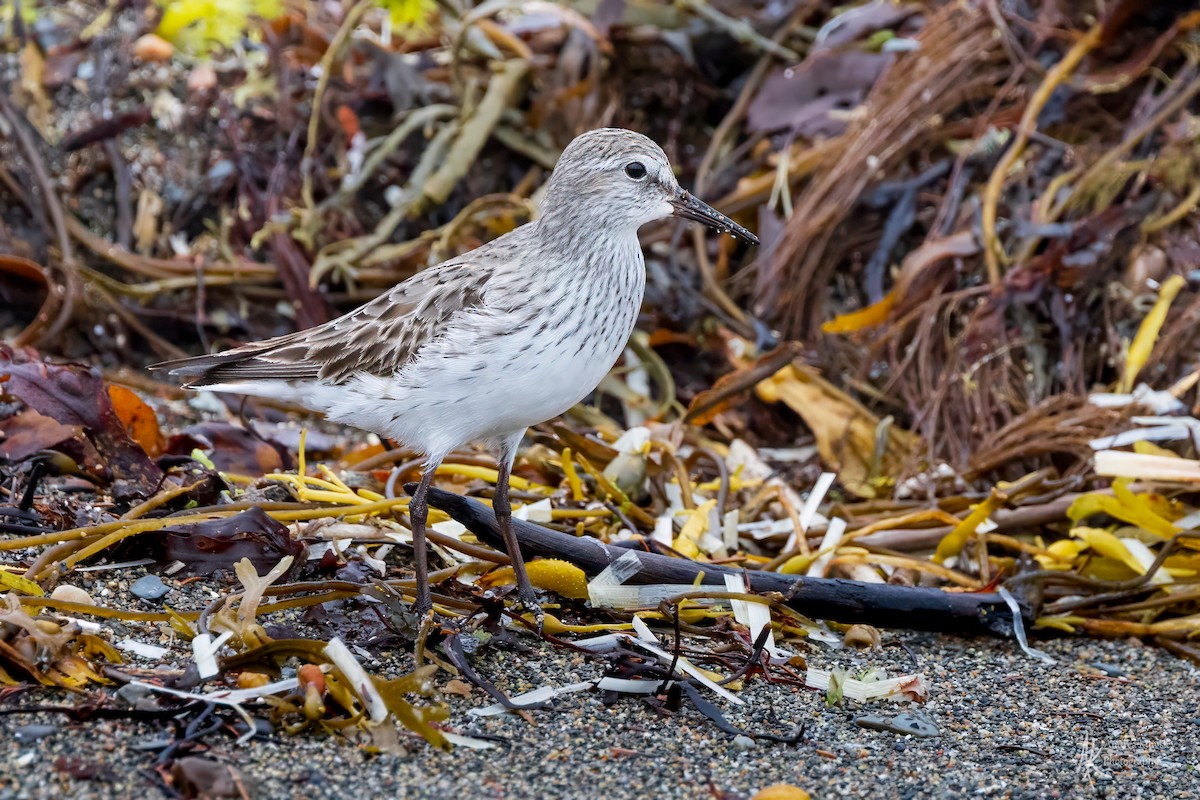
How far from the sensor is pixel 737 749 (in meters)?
2.97

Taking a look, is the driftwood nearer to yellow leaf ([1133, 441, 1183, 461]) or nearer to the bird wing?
the bird wing

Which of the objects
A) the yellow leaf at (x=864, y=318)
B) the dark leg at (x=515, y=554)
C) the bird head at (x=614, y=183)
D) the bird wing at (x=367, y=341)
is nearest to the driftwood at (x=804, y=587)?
the dark leg at (x=515, y=554)

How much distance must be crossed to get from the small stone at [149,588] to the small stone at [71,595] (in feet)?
0.51

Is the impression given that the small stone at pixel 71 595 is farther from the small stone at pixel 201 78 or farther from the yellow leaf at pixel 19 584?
the small stone at pixel 201 78

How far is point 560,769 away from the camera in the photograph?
2.80 meters

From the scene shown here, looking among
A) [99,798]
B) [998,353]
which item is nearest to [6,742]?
[99,798]

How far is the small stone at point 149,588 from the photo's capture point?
3303 millimetres

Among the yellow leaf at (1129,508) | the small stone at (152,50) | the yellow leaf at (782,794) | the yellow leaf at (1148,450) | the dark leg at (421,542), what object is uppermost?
the small stone at (152,50)

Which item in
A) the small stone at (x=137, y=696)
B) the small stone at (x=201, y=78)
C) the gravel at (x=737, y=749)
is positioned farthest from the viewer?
the small stone at (x=201, y=78)

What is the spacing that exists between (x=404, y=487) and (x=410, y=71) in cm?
316

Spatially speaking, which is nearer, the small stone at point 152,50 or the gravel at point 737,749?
the gravel at point 737,749

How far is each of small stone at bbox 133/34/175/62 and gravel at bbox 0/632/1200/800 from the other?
476 centimetres

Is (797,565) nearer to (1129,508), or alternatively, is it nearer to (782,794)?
(1129,508)

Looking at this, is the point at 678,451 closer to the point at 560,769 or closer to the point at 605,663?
the point at 605,663
